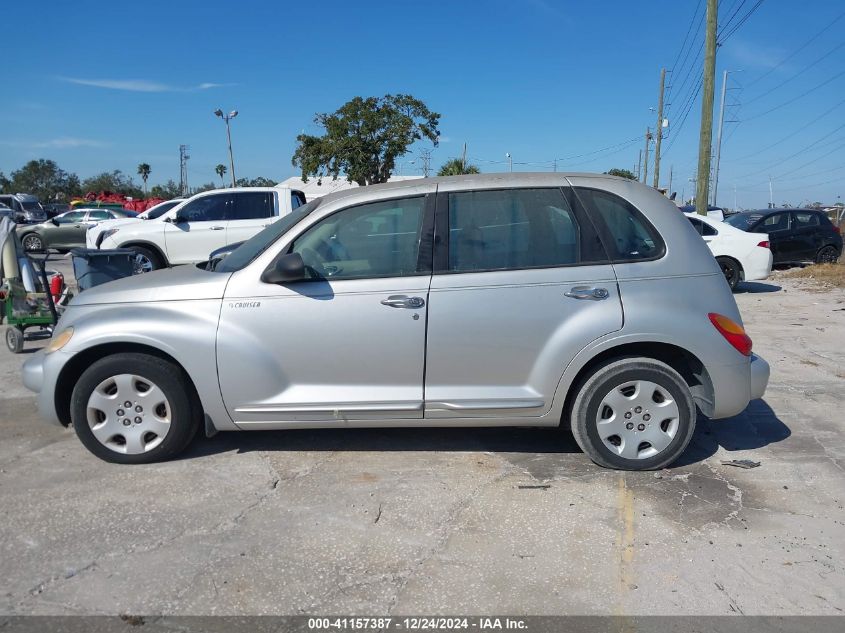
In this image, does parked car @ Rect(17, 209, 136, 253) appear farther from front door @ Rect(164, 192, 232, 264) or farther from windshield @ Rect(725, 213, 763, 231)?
windshield @ Rect(725, 213, 763, 231)

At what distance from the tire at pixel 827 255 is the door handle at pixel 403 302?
15815 millimetres

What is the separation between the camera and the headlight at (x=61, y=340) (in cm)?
426

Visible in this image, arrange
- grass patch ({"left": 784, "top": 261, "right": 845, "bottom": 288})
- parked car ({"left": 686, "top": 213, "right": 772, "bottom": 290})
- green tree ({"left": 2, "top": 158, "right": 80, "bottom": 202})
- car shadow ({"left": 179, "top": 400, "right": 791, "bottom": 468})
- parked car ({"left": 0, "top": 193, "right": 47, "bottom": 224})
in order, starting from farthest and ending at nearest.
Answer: green tree ({"left": 2, "top": 158, "right": 80, "bottom": 202}) → parked car ({"left": 0, "top": 193, "right": 47, "bottom": 224}) → grass patch ({"left": 784, "top": 261, "right": 845, "bottom": 288}) → parked car ({"left": 686, "top": 213, "right": 772, "bottom": 290}) → car shadow ({"left": 179, "top": 400, "right": 791, "bottom": 468})

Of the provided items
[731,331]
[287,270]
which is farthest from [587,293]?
[287,270]

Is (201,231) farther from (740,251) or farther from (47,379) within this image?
(740,251)

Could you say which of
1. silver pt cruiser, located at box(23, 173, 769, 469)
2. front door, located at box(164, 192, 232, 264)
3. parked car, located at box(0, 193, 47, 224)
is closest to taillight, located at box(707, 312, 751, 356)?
silver pt cruiser, located at box(23, 173, 769, 469)

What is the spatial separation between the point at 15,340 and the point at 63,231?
1641cm

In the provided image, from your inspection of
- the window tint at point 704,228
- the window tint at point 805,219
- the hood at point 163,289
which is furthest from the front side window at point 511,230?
the window tint at point 805,219

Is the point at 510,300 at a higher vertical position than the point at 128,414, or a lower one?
higher

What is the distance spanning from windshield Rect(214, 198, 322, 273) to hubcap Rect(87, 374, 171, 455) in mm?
911

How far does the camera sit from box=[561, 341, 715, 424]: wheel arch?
4.25 metres

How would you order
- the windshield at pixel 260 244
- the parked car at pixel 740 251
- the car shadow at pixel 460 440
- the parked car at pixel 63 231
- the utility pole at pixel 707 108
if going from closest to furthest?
the windshield at pixel 260 244
the car shadow at pixel 460 440
the parked car at pixel 740 251
the utility pole at pixel 707 108
the parked car at pixel 63 231

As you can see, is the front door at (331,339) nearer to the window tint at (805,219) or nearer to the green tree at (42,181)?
the window tint at (805,219)

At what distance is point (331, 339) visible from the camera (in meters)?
4.14
